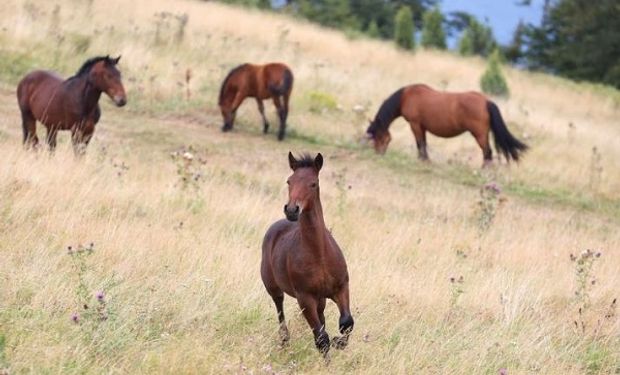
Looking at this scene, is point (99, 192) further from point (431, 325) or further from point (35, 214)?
point (431, 325)

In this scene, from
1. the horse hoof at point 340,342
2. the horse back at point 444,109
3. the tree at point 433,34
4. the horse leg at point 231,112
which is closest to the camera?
the horse hoof at point 340,342

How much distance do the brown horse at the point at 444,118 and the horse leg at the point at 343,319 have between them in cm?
986

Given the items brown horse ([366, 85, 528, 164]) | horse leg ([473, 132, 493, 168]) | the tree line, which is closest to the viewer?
brown horse ([366, 85, 528, 164])

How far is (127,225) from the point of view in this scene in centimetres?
659

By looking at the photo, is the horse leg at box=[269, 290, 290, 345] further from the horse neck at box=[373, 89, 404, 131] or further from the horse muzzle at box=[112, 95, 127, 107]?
the horse neck at box=[373, 89, 404, 131]

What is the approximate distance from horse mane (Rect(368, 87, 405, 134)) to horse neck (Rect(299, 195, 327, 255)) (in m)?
10.4

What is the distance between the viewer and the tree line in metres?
35.7

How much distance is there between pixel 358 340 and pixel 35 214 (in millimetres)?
2850

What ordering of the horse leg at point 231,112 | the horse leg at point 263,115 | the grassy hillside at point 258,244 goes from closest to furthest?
1. the grassy hillside at point 258,244
2. the horse leg at point 231,112
3. the horse leg at point 263,115

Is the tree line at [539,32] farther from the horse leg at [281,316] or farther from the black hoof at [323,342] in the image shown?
the black hoof at [323,342]

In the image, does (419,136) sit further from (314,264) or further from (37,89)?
(314,264)

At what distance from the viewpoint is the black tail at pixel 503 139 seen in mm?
13789

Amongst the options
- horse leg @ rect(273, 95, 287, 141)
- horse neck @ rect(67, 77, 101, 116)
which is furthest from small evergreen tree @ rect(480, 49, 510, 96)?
horse neck @ rect(67, 77, 101, 116)

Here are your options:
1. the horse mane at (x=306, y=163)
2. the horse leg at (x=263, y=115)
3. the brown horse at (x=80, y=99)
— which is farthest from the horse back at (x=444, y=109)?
the horse mane at (x=306, y=163)
